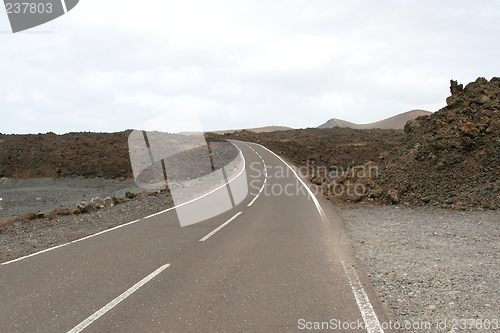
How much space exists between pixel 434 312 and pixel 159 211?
10798mm

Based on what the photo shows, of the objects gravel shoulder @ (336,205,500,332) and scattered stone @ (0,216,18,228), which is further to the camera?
scattered stone @ (0,216,18,228)

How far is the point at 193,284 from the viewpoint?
17.9ft

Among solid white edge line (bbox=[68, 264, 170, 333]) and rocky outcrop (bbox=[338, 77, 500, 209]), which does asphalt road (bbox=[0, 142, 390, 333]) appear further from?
rocky outcrop (bbox=[338, 77, 500, 209])

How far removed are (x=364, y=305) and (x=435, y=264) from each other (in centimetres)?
252

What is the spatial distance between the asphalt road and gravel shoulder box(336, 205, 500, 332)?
43 cm

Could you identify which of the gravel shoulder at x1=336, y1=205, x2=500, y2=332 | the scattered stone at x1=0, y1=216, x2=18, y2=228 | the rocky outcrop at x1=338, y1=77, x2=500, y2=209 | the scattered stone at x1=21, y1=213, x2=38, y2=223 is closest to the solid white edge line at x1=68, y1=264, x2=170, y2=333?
the gravel shoulder at x1=336, y1=205, x2=500, y2=332

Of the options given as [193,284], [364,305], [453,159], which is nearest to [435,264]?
[364,305]

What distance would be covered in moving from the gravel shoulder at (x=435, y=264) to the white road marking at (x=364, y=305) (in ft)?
0.89

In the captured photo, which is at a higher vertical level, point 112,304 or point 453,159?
point 112,304

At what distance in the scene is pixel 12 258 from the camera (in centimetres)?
741

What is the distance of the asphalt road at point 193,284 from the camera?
13.9ft

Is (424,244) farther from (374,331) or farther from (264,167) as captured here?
(264,167)

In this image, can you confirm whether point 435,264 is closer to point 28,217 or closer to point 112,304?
point 112,304

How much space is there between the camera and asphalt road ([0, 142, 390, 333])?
4.23 meters
